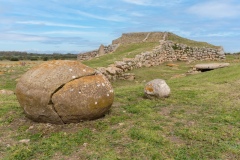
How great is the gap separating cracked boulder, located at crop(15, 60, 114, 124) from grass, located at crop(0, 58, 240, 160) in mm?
307

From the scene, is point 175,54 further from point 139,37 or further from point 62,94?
point 62,94

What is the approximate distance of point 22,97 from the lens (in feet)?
24.0

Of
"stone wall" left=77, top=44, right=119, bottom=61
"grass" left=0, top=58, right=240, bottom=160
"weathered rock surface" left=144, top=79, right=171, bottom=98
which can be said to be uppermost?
"stone wall" left=77, top=44, right=119, bottom=61

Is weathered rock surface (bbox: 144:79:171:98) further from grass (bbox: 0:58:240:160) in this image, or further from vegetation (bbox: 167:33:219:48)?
vegetation (bbox: 167:33:219:48)

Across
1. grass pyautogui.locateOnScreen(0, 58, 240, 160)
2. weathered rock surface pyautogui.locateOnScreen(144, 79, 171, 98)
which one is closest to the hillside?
weathered rock surface pyautogui.locateOnScreen(144, 79, 171, 98)

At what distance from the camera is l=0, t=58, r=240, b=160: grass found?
5.67 meters

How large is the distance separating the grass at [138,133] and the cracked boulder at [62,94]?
12.1 inches

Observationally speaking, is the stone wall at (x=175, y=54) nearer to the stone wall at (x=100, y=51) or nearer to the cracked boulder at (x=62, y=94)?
the stone wall at (x=100, y=51)

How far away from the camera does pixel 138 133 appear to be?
21.5 feet

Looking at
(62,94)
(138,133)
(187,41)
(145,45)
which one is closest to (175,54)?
(145,45)

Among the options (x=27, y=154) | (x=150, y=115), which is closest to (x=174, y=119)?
(x=150, y=115)

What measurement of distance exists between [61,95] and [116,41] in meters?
31.0

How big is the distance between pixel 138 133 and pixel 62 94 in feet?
7.34

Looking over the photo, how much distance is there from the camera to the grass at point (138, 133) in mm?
5672
